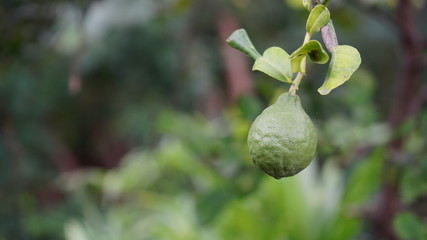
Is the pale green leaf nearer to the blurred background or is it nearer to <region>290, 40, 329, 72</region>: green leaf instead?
<region>290, 40, 329, 72</region>: green leaf

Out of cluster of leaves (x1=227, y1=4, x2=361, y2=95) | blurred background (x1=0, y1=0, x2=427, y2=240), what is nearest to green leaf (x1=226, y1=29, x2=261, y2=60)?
cluster of leaves (x1=227, y1=4, x2=361, y2=95)

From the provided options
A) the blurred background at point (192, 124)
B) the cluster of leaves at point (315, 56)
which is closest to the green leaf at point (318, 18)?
the cluster of leaves at point (315, 56)

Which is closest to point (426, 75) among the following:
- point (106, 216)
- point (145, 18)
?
point (145, 18)

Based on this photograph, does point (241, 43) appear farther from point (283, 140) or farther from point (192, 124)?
point (192, 124)

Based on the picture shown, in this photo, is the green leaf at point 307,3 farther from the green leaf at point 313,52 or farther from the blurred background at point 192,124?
the blurred background at point 192,124

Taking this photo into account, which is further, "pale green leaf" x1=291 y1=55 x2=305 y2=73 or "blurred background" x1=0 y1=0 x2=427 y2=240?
"blurred background" x1=0 y1=0 x2=427 y2=240

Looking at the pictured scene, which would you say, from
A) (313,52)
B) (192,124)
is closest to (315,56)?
(313,52)
